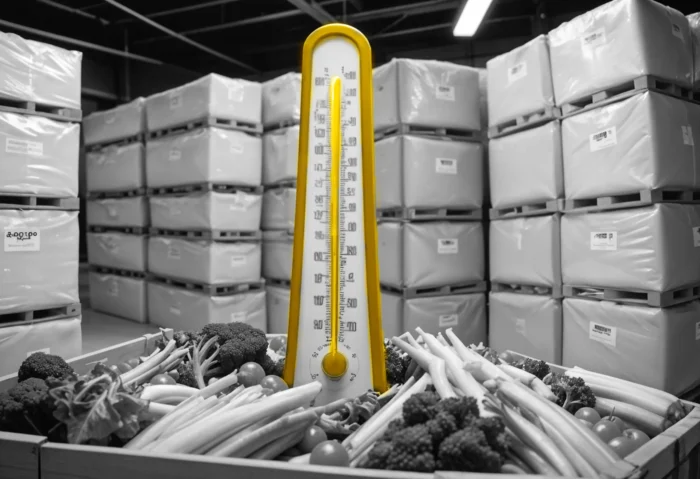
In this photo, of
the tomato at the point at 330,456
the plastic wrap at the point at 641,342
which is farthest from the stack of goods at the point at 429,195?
the tomato at the point at 330,456

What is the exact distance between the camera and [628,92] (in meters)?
3.35

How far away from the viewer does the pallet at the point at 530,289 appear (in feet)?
12.8

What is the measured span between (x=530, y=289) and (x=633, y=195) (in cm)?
107

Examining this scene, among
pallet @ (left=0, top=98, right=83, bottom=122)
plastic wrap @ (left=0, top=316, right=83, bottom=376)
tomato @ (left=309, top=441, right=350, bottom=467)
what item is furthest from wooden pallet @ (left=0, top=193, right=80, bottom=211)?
tomato @ (left=309, top=441, right=350, bottom=467)

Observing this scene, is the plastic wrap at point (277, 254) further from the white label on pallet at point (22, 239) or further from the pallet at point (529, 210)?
the white label on pallet at point (22, 239)

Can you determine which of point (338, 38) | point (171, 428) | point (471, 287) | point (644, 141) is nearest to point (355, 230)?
point (338, 38)

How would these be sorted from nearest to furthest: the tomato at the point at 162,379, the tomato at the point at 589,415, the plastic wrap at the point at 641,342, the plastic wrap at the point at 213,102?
1. the tomato at the point at 589,415
2. the tomato at the point at 162,379
3. the plastic wrap at the point at 641,342
4. the plastic wrap at the point at 213,102

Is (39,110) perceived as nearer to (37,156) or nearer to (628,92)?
(37,156)

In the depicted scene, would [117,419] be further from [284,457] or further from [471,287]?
[471,287]

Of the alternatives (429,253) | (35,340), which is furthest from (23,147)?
(429,253)

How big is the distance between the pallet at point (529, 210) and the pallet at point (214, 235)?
2636 millimetres

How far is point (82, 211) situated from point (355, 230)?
1137cm

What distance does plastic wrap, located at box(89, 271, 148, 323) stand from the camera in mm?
6484

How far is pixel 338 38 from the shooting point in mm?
2059
